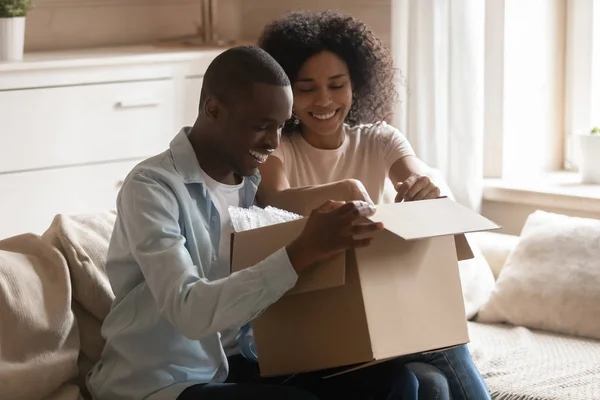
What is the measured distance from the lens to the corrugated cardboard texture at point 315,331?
172 centimetres

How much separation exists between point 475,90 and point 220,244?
1.65 metres

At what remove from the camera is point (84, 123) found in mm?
3402

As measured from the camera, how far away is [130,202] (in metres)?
1.79

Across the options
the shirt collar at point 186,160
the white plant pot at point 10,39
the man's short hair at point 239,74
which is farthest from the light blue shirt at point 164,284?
the white plant pot at point 10,39

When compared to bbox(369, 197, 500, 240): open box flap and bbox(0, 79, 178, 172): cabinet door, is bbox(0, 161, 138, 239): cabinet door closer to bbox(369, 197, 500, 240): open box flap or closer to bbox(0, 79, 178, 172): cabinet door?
bbox(0, 79, 178, 172): cabinet door

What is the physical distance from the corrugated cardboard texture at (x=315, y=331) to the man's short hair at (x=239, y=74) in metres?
0.33

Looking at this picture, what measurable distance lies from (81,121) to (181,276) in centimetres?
180

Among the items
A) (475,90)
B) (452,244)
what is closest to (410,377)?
(452,244)

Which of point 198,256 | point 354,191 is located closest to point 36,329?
point 198,256

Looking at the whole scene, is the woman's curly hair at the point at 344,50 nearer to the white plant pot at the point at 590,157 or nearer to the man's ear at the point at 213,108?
the man's ear at the point at 213,108

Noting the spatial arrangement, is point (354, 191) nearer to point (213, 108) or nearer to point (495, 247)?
point (213, 108)

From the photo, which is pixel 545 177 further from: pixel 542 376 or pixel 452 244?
pixel 452 244

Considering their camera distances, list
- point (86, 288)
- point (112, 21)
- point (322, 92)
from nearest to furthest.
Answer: point (86, 288), point (322, 92), point (112, 21)

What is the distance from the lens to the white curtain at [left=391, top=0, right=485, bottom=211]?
334 cm
